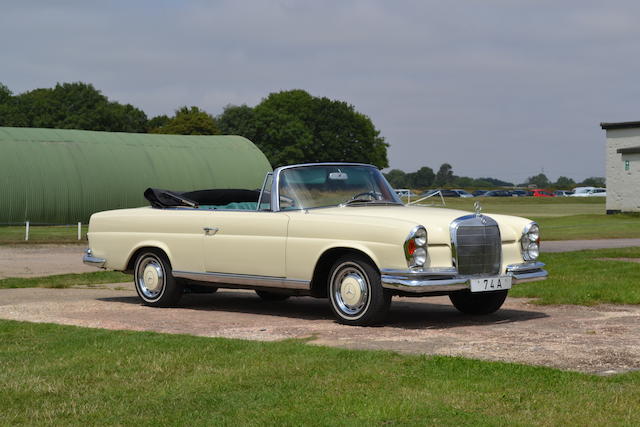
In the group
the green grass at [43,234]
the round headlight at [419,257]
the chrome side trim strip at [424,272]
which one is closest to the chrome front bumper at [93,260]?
the chrome side trim strip at [424,272]

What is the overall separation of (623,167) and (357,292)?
46099mm

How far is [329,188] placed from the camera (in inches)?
439

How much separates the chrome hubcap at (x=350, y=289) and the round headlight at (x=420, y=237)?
2.17 ft

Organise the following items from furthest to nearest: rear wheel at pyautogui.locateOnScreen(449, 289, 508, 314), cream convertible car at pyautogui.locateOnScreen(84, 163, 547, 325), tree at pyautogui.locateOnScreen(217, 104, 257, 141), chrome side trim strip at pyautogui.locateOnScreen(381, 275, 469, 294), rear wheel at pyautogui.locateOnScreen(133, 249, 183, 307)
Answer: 1. tree at pyautogui.locateOnScreen(217, 104, 257, 141)
2. rear wheel at pyautogui.locateOnScreen(133, 249, 183, 307)
3. rear wheel at pyautogui.locateOnScreen(449, 289, 508, 314)
4. cream convertible car at pyautogui.locateOnScreen(84, 163, 547, 325)
5. chrome side trim strip at pyautogui.locateOnScreen(381, 275, 469, 294)

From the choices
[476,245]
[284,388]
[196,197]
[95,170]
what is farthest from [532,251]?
[95,170]

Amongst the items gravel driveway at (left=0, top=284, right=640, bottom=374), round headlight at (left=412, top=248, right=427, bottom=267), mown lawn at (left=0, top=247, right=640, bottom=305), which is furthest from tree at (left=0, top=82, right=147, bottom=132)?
round headlight at (left=412, top=248, right=427, bottom=267)

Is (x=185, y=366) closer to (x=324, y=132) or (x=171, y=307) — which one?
(x=171, y=307)

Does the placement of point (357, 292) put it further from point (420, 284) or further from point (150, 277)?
point (150, 277)

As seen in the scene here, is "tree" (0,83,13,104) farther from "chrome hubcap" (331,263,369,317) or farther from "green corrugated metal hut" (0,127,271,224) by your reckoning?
"chrome hubcap" (331,263,369,317)

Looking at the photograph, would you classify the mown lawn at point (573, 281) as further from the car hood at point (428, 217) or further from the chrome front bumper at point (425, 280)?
the chrome front bumper at point (425, 280)

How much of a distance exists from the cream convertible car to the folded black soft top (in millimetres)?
17

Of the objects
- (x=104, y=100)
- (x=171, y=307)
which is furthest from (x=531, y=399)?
(x=104, y=100)

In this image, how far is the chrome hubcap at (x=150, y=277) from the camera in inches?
475

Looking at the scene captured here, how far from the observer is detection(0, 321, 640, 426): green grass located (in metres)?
5.93
